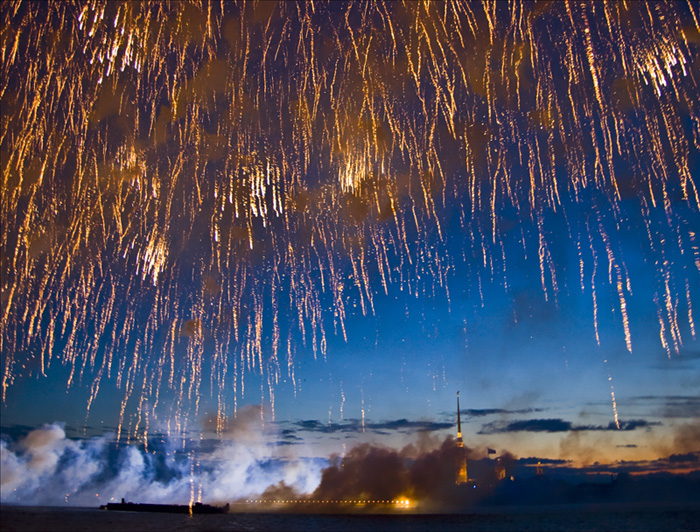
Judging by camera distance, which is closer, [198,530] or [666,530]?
[198,530]

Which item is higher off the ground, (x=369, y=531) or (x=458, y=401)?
(x=458, y=401)

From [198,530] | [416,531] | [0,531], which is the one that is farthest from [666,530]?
[0,531]

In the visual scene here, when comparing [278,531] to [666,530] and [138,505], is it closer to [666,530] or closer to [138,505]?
[666,530]

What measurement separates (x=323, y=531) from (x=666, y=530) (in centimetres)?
6475

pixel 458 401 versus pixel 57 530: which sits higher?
pixel 458 401

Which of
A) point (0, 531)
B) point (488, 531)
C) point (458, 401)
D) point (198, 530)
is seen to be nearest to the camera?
point (0, 531)

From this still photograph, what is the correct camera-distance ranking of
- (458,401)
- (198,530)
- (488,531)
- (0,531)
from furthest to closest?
1. (458,401)
2. (488,531)
3. (198,530)
4. (0,531)

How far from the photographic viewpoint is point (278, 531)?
108m

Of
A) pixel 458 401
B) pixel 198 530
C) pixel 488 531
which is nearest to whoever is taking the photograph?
pixel 198 530

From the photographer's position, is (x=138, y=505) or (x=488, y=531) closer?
(x=488, y=531)

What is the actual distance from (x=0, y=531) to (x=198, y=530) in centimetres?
3036

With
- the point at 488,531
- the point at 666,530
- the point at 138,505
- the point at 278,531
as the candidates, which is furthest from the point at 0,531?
the point at 666,530

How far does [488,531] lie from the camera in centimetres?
10994

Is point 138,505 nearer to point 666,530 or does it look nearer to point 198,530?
point 198,530
